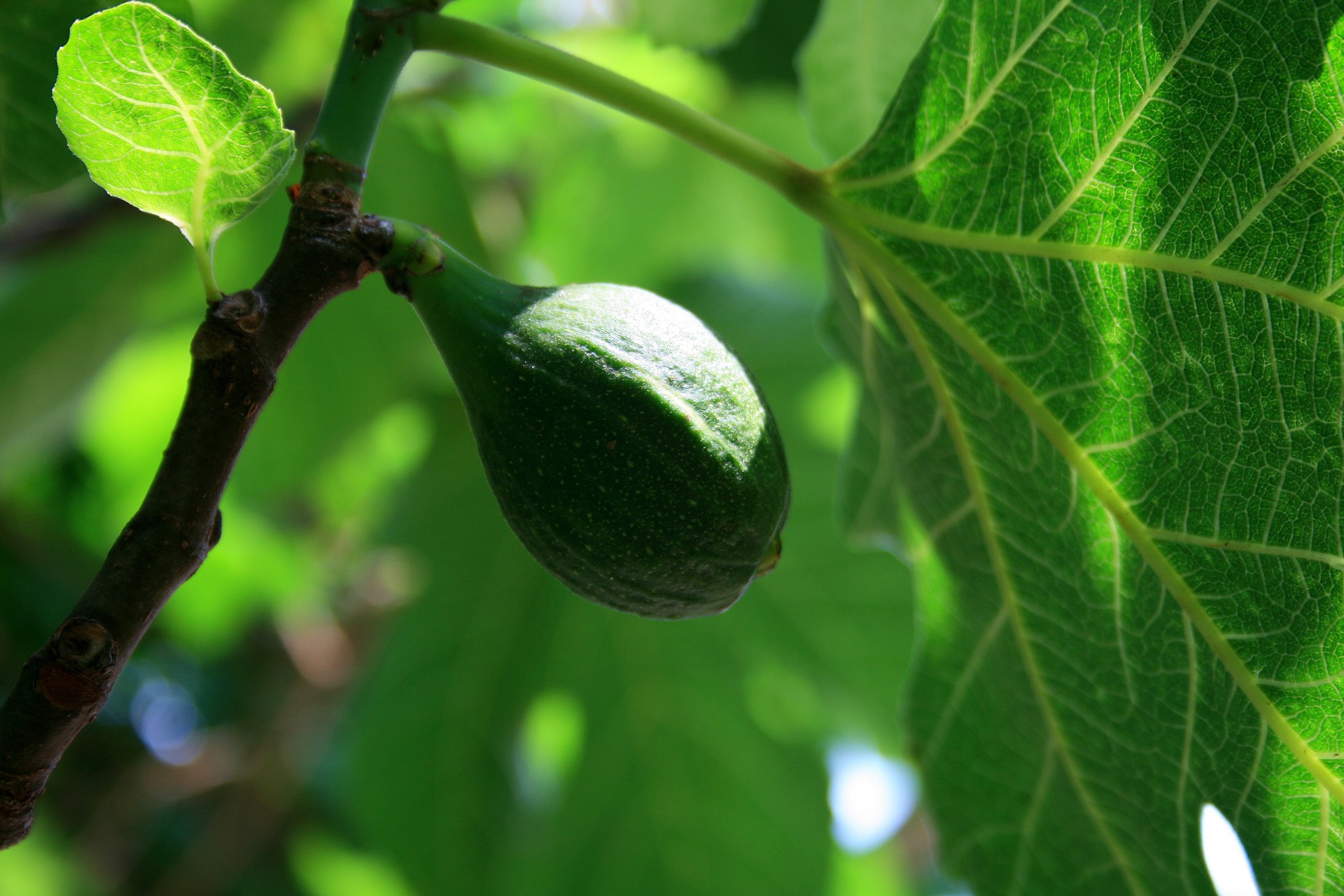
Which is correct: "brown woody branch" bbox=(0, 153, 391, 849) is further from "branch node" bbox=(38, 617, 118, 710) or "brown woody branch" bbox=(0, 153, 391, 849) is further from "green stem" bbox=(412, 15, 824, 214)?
"green stem" bbox=(412, 15, 824, 214)

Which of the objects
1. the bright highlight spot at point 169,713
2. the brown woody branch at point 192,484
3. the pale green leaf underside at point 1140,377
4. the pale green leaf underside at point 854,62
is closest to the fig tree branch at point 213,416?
the brown woody branch at point 192,484

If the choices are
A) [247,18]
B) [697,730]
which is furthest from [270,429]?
[697,730]

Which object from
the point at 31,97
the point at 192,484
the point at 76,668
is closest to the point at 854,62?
the point at 31,97

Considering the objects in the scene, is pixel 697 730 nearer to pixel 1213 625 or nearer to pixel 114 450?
pixel 1213 625

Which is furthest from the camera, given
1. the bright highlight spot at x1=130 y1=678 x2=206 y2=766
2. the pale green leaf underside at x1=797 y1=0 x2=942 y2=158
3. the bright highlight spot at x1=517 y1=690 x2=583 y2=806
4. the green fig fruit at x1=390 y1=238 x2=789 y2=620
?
the bright highlight spot at x1=130 y1=678 x2=206 y2=766

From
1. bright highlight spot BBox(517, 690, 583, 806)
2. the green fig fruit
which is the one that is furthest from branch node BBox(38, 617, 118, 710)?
bright highlight spot BBox(517, 690, 583, 806)

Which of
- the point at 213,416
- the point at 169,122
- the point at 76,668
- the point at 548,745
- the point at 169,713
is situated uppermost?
the point at 169,122

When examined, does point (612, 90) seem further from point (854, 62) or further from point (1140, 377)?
point (854, 62)
